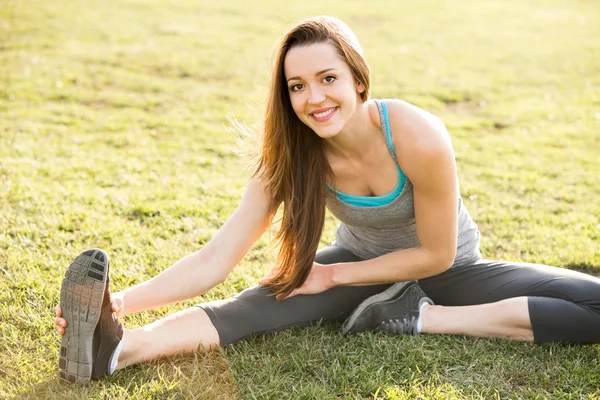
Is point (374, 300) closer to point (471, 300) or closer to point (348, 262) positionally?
point (348, 262)

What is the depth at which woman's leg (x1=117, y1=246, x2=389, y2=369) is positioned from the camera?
9.12 feet

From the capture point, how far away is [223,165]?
5672 mm

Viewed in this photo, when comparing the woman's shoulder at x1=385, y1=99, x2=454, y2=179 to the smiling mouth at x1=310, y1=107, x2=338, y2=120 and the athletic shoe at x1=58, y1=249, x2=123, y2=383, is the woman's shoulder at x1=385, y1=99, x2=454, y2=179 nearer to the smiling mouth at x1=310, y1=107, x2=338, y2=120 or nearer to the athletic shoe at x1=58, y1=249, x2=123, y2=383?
the smiling mouth at x1=310, y1=107, x2=338, y2=120

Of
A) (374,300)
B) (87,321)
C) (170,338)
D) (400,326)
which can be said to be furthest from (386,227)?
(87,321)

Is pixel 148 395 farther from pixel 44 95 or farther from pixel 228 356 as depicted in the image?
pixel 44 95

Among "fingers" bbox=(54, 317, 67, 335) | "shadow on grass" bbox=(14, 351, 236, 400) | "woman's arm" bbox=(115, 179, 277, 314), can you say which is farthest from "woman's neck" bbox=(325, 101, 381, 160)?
"fingers" bbox=(54, 317, 67, 335)

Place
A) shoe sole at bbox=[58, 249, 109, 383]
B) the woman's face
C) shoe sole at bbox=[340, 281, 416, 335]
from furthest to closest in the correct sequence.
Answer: shoe sole at bbox=[340, 281, 416, 335] → the woman's face → shoe sole at bbox=[58, 249, 109, 383]

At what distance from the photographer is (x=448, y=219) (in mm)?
2910

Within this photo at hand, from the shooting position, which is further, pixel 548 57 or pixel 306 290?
pixel 548 57

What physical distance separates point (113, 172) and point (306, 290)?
2.69 meters

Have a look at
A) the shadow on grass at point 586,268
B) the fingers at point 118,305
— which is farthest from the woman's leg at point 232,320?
the shadow on grass at point 586,268

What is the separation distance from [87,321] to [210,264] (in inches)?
25.7

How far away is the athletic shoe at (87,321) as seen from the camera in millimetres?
2482

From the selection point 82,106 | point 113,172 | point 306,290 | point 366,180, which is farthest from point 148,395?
point 82,106
